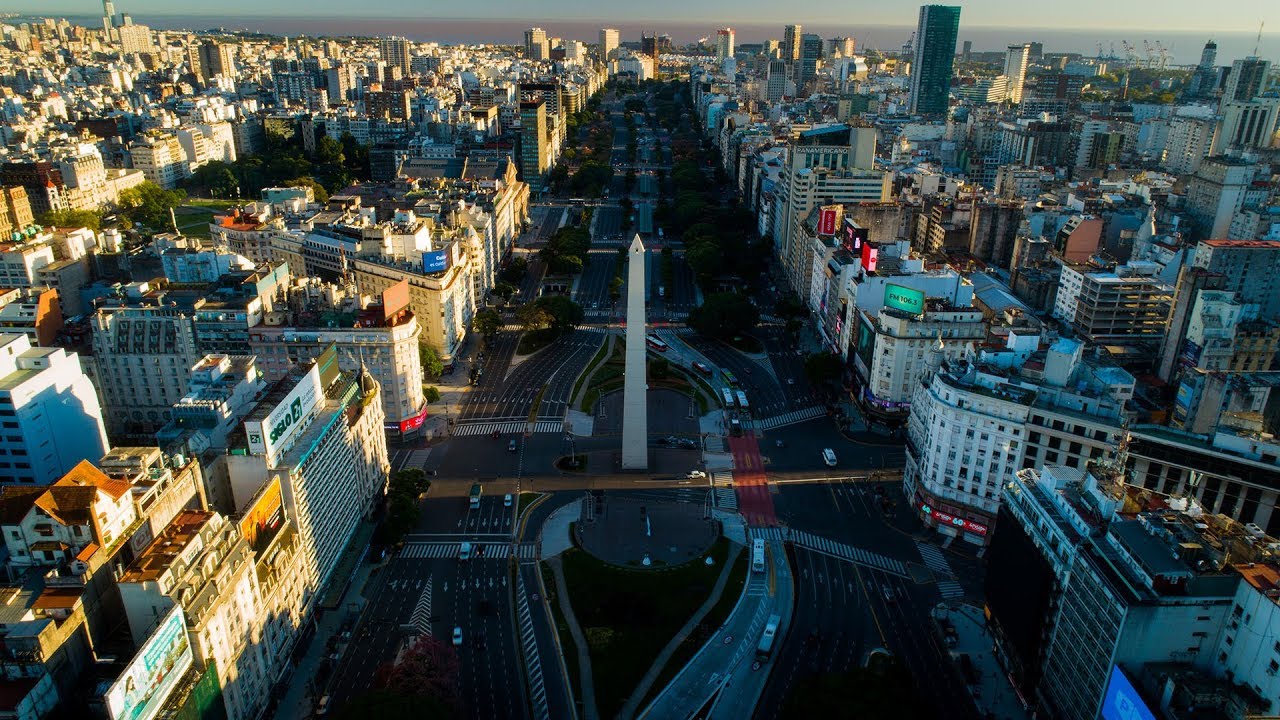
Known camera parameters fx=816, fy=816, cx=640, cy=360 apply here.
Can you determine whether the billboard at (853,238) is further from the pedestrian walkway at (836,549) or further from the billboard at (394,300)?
the billboard at (394,300)

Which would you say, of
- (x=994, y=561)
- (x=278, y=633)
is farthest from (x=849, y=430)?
(x=278, y=633)

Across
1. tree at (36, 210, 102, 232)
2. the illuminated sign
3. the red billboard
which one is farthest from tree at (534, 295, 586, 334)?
tree at (36, 210, 102, 232)

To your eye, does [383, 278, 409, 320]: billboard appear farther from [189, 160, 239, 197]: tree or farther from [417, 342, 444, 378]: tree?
[189, 160, 239, 197]: tree

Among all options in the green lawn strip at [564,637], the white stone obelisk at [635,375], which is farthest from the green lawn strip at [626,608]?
the white stone obelisk at [635,375]

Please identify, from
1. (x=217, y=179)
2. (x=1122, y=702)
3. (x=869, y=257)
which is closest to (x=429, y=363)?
(x=869, y=257)

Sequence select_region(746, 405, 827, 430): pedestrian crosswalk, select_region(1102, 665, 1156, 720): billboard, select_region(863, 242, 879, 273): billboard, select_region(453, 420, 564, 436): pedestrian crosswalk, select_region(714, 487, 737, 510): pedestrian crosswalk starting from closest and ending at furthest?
1. select_region(1102, 665, 1156, 720): billboard
2. select_region(714, 487, 737, 510): pedestrian crosswalk
3. select_region(453, 420, 564, 436): pedestrian crosswalk
4. select_region(746, 405, 827, 430): pedestrian crosswalk
5. select_region(863, 242, 879, 273): billboard

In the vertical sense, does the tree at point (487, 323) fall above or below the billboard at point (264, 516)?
below

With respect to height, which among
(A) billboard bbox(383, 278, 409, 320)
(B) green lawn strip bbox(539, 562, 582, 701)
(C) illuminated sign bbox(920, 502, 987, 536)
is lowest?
(B) green lawn strip bbox(539, 562, 582, 701)

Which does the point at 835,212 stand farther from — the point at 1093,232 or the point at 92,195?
the point at 92,195
